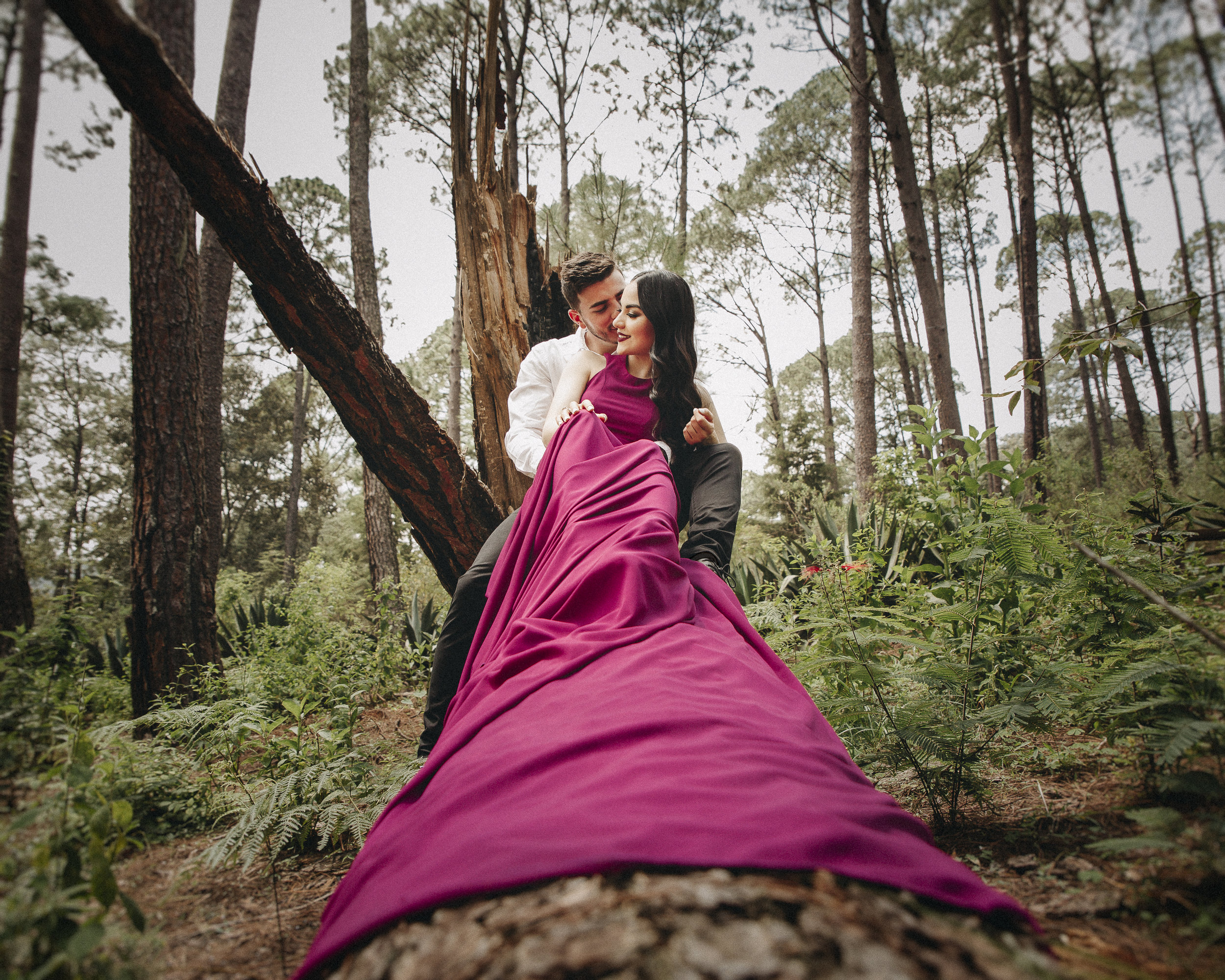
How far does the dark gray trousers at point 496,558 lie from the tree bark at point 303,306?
0.68m

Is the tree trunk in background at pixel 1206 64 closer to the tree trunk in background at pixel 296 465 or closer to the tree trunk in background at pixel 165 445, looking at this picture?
the tree trunk in background at pixel 165 445

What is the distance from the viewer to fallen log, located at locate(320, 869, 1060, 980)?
1.85ft

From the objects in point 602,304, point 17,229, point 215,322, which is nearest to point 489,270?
point 602,304

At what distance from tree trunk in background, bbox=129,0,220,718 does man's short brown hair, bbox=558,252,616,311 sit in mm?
1951

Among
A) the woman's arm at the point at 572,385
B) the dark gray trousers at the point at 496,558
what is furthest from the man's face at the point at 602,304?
the dark gray trousers at the point at 496,558

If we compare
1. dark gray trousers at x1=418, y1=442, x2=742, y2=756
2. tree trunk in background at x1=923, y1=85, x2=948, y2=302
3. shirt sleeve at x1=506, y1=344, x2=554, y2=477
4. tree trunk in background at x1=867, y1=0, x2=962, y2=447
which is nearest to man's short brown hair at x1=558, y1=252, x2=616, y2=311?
shirt sleeve at x1=506, y1=344, x2=554, y2=477

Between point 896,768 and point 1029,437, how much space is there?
670 centimetres

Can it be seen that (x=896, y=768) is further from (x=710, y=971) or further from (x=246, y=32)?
(x=246, y=32)

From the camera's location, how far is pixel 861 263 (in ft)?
25.5

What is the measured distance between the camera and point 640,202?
12.9 m

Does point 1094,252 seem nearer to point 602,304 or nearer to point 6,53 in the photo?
point 602,304

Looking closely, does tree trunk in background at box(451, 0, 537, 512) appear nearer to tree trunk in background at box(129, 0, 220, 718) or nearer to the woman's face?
the woman's face

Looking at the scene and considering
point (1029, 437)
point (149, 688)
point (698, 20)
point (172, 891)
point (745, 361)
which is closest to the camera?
point (172, 891)

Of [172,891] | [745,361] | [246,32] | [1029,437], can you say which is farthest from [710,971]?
[745,361]
